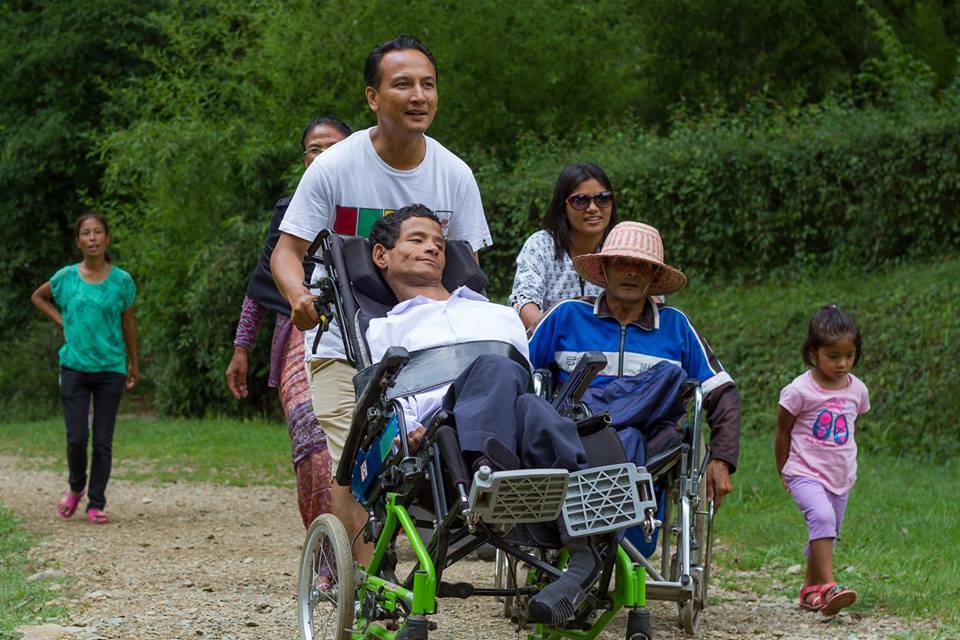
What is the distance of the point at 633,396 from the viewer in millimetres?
5410

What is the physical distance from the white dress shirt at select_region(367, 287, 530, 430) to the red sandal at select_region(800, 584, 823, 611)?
2088 millimetres

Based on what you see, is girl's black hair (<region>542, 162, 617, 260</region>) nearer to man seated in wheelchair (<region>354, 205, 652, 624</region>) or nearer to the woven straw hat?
the woven straw hat

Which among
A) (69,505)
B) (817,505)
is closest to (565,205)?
(817,505)

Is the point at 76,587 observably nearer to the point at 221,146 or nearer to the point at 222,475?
the point at 222,475

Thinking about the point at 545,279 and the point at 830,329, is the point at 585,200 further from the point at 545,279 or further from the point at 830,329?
the point at 830,329

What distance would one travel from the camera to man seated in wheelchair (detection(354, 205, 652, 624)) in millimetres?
4133

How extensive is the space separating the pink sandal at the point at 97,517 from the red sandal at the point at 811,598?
204 inches

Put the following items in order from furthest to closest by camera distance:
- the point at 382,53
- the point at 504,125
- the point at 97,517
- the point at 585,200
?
the point at 504,125 → the point at 97,517 → the point at 585,200 → the point at 382,53

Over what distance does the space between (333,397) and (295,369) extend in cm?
114

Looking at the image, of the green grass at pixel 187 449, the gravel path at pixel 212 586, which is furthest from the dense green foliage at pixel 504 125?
the gravel path at pixel 212 586

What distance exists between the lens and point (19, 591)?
22.0 ft

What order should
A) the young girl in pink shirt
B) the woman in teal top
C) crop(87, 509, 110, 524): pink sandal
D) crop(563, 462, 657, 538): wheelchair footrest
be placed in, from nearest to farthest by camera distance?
crop(563, 462, 657, 538): wheelchair footrest
the young girl in pink shirt
crop(87, 509, 110, 524): pink sandal
the woman in teal top

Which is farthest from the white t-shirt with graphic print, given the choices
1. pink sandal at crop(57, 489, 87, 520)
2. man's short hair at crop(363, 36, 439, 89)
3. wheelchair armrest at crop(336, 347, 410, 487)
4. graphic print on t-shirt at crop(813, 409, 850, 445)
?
pink sandal at crop(57, 489, 87, 520)

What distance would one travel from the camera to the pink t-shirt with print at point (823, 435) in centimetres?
634
